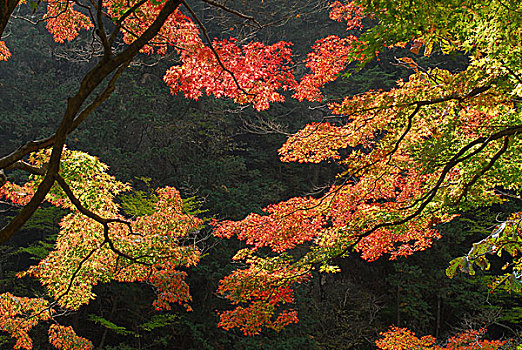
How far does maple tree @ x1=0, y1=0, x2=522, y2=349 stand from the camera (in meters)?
Result: 2.20

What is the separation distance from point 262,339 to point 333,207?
482cm

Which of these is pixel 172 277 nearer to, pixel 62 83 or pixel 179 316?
pixel 179 316

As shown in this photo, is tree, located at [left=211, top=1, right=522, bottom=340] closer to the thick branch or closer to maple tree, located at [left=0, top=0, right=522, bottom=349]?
maple tree, located at [left=0, top=0, right=522, bottom=349]

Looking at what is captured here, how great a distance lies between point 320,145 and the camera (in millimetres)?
4328

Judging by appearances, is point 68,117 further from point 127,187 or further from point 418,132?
point 127,187

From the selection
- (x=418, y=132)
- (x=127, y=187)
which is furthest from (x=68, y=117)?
(x=127, y=187)

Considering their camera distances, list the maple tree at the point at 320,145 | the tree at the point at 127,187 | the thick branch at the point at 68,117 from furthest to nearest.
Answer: the tree at the point at 127,187, the maple tree at the point at 320,145, the thick branch at the point at 68,117

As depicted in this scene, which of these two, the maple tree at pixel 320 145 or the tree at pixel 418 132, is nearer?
the maple tree at pixel 320 145

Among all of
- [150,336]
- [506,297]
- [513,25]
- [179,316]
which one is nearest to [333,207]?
[513,25]

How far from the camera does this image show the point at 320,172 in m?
13.9

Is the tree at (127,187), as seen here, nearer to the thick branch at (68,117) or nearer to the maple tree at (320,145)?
the maple tree at (320,145)

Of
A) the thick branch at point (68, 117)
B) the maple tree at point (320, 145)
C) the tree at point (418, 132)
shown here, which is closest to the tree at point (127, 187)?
the maple tree at point (320, 145)

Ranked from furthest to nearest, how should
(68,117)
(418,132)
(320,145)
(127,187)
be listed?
(127,187), (320,145), (418,132), (68,117)

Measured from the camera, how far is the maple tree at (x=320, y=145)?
2.20 m
